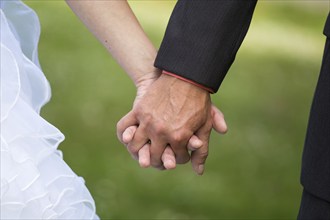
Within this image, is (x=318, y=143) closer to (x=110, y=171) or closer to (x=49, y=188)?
(x=49, y=188)

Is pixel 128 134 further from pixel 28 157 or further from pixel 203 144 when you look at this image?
pixel 28 157

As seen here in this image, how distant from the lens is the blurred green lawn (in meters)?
5.73

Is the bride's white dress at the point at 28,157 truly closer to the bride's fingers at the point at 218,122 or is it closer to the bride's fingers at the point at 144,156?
the bride's fingers at the point at 144,156

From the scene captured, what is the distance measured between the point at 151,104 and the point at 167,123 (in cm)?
8

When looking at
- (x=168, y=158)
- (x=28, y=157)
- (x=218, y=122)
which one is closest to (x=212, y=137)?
(x=218, y=122)

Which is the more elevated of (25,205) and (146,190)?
(25,205)

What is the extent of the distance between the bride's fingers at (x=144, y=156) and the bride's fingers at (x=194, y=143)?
123mm

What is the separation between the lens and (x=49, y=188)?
254 centimetres

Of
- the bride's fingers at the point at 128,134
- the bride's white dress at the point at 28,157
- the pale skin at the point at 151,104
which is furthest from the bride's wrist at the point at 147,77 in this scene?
the bride's white dress at the point at 28,157

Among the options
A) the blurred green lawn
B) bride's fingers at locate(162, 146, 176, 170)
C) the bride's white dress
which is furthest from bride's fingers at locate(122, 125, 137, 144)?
the blurred green lawn

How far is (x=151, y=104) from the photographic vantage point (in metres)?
2.79

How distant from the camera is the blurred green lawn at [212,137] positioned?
226 inches

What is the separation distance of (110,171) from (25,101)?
11.1ft

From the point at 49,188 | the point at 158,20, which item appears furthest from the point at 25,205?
the point at 158,20
